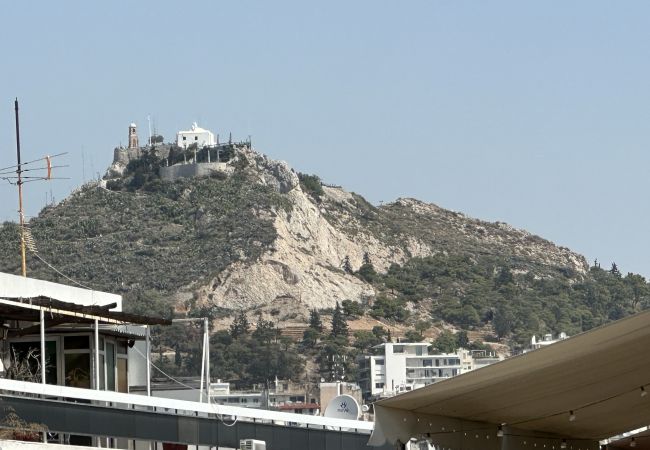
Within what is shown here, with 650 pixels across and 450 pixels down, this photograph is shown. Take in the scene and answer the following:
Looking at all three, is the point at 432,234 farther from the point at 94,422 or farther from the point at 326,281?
the point at 94,422

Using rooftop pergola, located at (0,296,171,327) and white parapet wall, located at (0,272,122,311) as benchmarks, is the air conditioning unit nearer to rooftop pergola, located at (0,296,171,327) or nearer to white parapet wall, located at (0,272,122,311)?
rooftop pergola, located at (0,296,171,327)

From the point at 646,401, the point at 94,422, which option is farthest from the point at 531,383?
the point at 94,422

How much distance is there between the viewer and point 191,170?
140 meters

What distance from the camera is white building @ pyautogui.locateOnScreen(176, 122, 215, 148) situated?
143 meters

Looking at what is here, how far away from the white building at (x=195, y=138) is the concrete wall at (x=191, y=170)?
2922 mm

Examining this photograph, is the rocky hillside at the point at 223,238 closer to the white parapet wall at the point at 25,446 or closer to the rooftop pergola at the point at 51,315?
the rooftop pergola at the point at 51,315

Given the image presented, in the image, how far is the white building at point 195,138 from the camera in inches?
5615

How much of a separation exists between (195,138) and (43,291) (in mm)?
128383

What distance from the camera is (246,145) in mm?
140250

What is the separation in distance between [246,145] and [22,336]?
123 metres

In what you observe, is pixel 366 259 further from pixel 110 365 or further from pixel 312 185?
pixel 110 365

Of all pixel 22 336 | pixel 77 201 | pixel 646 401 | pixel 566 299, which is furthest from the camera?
pixel 566 299

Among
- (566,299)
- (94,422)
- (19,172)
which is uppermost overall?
(566,299)

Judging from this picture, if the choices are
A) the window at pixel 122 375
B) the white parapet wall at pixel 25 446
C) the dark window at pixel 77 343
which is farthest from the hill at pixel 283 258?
the white parapet wall at pixel 25 446
